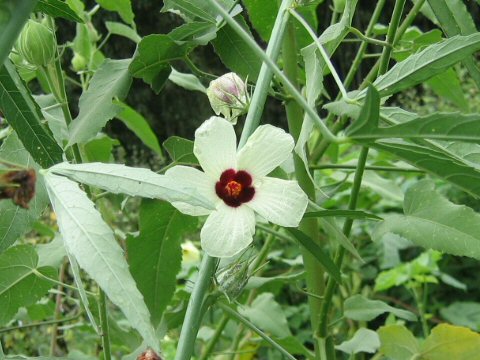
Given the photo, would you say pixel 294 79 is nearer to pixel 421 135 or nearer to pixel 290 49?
pixel 290 49

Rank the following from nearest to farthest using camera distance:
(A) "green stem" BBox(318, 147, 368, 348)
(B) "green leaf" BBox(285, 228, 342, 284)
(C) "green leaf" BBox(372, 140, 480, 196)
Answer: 1. (C) "green leaf" BBox(372, 140, 480, 196)
2. (B) "green leaf" BBox(285, 228, 342, 284)
3. (A) "green stem" BBox(318, 147, 368, 348)

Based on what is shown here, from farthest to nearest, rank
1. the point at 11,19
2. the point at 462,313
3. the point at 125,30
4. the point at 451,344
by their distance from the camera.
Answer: the point at 462,313 → the point at 125,30 → the point at 451,344 → the point at 11,19

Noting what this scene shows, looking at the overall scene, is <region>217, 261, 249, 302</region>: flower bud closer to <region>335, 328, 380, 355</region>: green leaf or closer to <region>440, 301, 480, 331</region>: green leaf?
<region>335, 328, 380, 355</region>: green leaf

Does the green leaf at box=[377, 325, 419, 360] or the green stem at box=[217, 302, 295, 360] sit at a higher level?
the green stem at box=[217, 302, 295, 360]

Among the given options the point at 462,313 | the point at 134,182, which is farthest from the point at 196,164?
the point at 462,313

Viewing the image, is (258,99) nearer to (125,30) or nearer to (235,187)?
(235,187)

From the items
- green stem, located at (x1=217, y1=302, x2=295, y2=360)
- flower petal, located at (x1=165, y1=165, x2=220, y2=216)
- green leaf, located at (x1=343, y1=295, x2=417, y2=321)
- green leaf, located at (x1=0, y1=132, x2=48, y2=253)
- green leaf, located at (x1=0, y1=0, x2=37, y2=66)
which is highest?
green leaf, located at (x1=0, y1=0, x2=37, y2=66)

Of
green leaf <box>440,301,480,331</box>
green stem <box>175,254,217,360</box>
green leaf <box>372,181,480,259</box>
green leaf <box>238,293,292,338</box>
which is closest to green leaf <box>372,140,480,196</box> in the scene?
green stem <box>175,254,217,360</box>

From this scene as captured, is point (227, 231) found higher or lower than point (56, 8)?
lower
